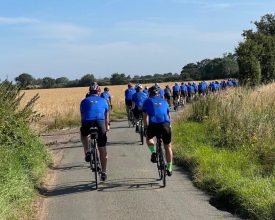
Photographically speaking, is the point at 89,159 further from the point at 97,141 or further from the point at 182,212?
the point at 182,212

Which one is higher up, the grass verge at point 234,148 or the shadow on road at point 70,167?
the grass verge at point 234,148

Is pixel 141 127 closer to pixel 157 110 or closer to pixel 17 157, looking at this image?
pixel 157 110

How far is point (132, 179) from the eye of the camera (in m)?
11.4

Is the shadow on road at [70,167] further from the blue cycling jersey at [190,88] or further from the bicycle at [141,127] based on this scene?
the blue cycling jersey at [190,88]

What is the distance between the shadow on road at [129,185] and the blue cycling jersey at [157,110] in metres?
1.32

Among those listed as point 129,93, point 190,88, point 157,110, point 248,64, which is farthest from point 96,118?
point 190,88

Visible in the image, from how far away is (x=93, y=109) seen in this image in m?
10.9

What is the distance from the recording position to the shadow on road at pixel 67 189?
33.8 ft

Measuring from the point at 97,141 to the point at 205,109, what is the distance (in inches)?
403

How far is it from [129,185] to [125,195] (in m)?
0.95

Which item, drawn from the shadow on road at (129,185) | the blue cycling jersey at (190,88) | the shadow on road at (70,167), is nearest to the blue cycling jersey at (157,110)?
the shadow on road at (129,185)

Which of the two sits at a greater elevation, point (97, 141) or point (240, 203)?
point (97, 141)

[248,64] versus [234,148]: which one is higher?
[248,64]

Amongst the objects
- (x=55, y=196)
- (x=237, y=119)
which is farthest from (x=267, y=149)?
(x=55, y=196)
